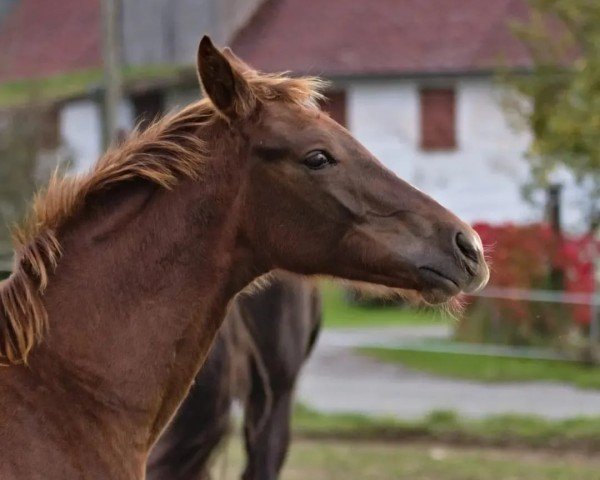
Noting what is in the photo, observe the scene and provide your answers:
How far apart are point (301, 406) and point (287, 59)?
17267 millimetres

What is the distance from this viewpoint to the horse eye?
358 cm

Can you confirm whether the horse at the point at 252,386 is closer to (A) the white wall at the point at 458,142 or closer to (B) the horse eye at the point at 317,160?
(B) the horse eye at the point at 317,160

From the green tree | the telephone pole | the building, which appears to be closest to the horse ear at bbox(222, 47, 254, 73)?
the telephone pole

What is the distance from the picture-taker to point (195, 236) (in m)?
3.62

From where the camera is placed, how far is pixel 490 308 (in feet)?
46.7

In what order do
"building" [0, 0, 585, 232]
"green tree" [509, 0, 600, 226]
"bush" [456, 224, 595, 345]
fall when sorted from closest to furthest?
"green tree" [509, 0, 600, 226] → "bush" [456, 224, 595, 345] → "building" [0, 0, 585, 232]

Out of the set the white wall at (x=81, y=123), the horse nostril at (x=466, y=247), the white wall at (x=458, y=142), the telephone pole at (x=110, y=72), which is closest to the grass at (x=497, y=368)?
the telephone pole at (x=110, y=72)

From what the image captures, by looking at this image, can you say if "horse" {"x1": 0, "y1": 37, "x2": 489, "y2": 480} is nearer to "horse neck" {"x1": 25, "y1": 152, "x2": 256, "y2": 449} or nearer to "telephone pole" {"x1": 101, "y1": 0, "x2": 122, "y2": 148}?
"horse neck" {"x1": 25, "y1": 152, "x2": 256, "y2": 449}

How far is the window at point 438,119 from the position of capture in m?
27.7

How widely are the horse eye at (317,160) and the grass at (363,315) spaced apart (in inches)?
585

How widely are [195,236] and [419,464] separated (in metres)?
6.00

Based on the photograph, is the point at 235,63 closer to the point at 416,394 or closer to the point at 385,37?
the point at 416,394

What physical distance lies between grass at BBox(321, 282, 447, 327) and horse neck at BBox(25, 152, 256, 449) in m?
14.8

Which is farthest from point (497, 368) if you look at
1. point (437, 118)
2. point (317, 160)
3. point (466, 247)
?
point (437, 118)
